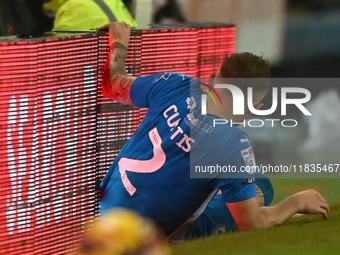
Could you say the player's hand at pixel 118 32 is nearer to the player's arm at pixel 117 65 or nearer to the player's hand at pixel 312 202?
the player's arm at pixel 117 65

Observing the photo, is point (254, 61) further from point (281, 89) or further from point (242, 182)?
point (242, 182)

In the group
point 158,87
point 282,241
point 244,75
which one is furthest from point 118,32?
point 282,241

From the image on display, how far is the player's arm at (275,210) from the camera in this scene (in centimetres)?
138

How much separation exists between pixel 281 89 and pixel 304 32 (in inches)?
10.7

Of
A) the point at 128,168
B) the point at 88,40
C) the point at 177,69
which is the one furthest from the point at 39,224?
the point at 177,69

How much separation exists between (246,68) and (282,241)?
548 millimetres

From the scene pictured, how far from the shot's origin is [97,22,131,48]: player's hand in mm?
1400

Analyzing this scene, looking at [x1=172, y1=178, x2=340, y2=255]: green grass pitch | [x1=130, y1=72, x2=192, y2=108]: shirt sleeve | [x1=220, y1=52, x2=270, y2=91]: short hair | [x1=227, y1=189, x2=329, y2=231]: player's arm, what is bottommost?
[x1=172, y1=178, x2=340, y2=255]: green grass pitch

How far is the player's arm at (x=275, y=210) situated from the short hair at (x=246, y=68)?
379 mm

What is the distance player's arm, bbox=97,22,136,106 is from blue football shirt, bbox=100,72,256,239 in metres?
0.04

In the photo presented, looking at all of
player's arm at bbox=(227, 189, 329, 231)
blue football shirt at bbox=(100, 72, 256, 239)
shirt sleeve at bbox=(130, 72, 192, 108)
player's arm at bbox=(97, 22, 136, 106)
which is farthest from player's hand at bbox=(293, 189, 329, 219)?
player's arm at bbox=(97, 22, 136, 106)

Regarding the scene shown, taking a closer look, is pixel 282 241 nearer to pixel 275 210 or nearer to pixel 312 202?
pixel 275 210

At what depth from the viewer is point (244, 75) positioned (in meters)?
1.46

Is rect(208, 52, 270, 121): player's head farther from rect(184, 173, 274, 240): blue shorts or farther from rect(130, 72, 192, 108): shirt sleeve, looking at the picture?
rect(184, 173, 274, 240): blue shorts
